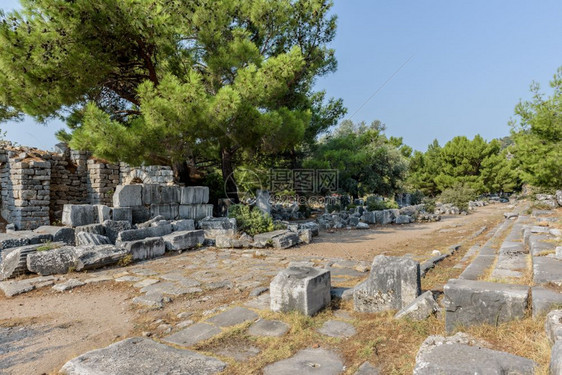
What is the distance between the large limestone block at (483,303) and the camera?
280 centimetres

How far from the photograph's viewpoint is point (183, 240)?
8336 millimetres

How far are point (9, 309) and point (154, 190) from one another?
240 inches

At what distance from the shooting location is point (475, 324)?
2875mm

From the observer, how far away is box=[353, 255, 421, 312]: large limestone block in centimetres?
369

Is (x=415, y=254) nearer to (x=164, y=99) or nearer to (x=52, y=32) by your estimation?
(x=164, y=99)

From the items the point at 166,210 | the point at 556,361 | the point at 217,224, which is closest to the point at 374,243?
the point at 217,224

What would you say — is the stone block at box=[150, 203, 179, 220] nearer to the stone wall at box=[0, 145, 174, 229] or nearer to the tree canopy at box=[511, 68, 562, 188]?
the stone wall at box=[0, 145, 174, 229]

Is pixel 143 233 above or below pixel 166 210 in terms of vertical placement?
below

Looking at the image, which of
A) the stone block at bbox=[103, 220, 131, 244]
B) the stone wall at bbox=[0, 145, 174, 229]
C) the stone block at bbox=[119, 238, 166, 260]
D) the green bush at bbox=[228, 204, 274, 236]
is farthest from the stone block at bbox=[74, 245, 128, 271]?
the stone wall at bbox=[0, 145, 174, 229]

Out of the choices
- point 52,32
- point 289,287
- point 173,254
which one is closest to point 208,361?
point 289,287

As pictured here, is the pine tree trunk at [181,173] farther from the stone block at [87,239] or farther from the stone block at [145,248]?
the stone block at [87,239]

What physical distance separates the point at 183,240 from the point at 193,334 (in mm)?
5172

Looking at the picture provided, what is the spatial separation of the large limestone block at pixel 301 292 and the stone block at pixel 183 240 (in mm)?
4822

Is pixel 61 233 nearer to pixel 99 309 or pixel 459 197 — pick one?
pixel 99 309
